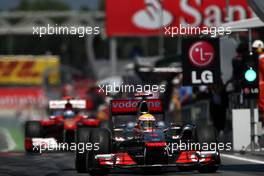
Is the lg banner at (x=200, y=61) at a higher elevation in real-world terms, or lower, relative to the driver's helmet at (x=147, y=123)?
higher

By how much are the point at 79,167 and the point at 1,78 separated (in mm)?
93791

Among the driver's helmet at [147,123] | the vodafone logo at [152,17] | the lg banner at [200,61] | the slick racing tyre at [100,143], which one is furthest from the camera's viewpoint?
the vodafone logo at [152,17]

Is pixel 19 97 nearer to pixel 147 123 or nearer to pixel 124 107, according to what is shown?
pixel 124 107

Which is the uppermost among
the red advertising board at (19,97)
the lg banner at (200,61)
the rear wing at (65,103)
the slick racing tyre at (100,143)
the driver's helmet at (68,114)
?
the red advertising board at (19,97)

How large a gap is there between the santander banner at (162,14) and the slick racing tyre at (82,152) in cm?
2876

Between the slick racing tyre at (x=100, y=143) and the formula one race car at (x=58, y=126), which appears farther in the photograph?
the formula one race car at (x=58, y=126)

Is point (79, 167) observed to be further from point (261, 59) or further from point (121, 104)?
point (261, 59)

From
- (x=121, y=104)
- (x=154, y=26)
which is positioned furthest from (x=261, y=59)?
(x=154, y=26)

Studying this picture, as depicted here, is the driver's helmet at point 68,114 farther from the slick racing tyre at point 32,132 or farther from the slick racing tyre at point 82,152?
the slick racing tyre at point 82,152

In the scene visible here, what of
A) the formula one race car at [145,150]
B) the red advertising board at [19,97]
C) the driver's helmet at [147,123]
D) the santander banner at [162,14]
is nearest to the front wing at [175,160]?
the formula one race car at [145,150]

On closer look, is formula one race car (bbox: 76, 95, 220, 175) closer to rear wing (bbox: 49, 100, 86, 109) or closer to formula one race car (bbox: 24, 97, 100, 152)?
formula one race car (bbox: 24, 97, 100, 152)

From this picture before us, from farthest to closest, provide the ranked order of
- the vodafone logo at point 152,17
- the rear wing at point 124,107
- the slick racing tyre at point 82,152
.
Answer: the vodafone logo at point 152,17, the rear wing at point 124,107, the slick racing tyre at point 82,152

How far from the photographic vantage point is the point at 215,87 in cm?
2614

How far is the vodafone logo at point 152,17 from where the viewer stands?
168 feet
